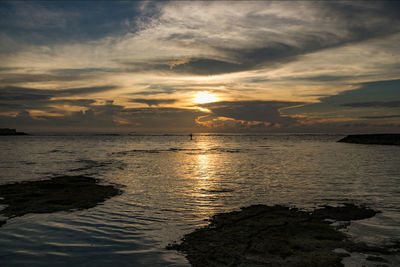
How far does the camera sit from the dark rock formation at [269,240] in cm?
721

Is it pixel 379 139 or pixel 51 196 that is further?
pixel 379 139

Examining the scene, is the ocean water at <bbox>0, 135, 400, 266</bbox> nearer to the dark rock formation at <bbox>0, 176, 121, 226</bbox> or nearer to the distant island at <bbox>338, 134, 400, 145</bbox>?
the dark rock formation at <bbox>0, 176, 121, 226</bbox>

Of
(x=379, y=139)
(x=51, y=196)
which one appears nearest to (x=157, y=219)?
(x=51, y=196)

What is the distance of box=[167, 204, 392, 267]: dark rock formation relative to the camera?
23.7 ft

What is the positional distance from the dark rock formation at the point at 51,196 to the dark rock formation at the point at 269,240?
22.9 ft

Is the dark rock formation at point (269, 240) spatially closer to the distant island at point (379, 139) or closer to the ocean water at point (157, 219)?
the ocean water at point (157, 219)

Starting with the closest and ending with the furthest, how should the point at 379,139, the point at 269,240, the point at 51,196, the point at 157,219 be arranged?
the point at 269,240, the point at 157,219, the point at 51,196, the point at 379,139

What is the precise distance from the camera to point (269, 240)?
8.58 metres

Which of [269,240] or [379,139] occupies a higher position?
[379,139]

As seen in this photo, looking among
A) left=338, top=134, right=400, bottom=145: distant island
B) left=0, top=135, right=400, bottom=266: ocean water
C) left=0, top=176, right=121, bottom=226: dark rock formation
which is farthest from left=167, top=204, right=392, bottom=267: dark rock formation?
left=338, top=134, right=400, bottom=145: distant island

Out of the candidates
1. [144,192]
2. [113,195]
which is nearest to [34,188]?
[113,195]

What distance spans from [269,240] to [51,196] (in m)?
12.2

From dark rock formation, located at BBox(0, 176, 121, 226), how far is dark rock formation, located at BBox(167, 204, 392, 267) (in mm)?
6974

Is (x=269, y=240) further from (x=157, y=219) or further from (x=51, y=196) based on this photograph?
(x=51, y=196)
